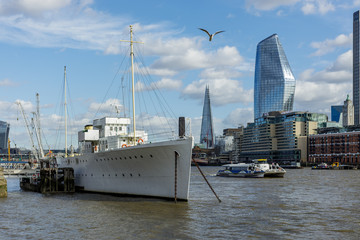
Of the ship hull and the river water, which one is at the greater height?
the ship hull

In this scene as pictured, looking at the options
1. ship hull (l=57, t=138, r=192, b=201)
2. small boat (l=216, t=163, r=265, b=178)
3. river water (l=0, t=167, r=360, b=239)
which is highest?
ship hull (l=57, t=138, r=192, b=201)

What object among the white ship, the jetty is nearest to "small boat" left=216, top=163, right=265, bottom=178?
the white ship

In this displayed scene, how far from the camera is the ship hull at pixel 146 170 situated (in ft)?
109

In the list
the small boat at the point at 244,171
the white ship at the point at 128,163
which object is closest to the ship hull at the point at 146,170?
the white ship at the point at 128,163

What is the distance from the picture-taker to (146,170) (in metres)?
36.3

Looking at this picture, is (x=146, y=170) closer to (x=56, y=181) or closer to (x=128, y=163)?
(x=128, y=163)

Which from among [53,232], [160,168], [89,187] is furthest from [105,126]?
[53,232]

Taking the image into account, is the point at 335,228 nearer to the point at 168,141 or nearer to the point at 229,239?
the point at 229,239

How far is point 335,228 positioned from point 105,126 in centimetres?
3151

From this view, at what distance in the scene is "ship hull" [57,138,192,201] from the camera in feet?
109

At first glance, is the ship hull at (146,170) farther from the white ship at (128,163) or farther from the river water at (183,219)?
the river water at (183,219)

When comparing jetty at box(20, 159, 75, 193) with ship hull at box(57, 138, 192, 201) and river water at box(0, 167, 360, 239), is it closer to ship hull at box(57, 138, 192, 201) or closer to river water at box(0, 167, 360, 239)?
ship hull at box(57, 138, 192, 201)

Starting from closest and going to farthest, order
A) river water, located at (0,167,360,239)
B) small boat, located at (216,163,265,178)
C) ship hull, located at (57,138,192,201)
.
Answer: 1. river water, located at (0,167,360,239)
2. ship hull, located at (57,138,192,201)
3. small boat, located at (216,163,265,178)

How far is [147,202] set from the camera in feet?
114
